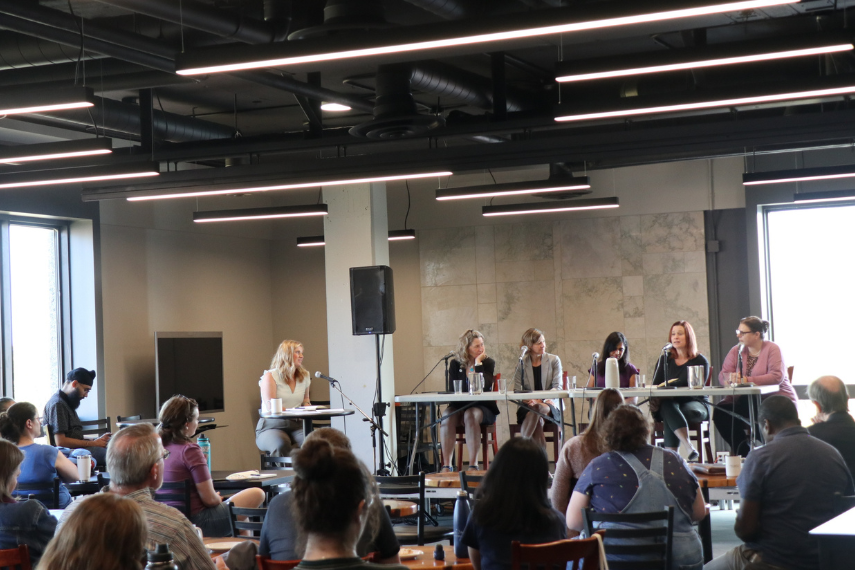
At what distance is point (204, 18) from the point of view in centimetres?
585

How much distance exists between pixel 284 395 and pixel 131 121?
302 cm

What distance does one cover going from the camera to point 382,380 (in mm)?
11055

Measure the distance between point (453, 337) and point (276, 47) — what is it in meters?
8.82

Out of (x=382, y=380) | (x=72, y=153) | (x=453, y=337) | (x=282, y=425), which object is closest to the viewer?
(x=72, y=153)

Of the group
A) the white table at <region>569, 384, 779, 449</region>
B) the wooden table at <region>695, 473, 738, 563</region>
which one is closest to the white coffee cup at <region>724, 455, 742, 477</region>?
the wooden table at <region>695, 473, 738, 563</region>

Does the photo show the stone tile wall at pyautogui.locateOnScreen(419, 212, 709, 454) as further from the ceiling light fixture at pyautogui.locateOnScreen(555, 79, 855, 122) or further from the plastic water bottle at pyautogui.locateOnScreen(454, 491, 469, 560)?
the plastic water bottle at pyautogui.locateOnScreen(454, 491, 469, 560)

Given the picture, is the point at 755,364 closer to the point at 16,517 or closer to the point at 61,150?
the point at 61,150

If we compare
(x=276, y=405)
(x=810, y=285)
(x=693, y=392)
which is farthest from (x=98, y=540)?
(x=810, y=285)

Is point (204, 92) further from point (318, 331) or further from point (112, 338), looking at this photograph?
point (318, 331)

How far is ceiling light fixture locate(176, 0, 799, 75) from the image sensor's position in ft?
12.5

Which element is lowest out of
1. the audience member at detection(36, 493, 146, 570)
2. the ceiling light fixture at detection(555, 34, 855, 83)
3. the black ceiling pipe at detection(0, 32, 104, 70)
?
the audience member at detection(36, 493, 146, 570)

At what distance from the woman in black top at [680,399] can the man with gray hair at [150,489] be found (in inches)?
235

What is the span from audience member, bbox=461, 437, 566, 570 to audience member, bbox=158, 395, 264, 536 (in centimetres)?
198

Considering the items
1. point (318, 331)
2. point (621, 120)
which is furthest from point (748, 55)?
point (318, 331)
